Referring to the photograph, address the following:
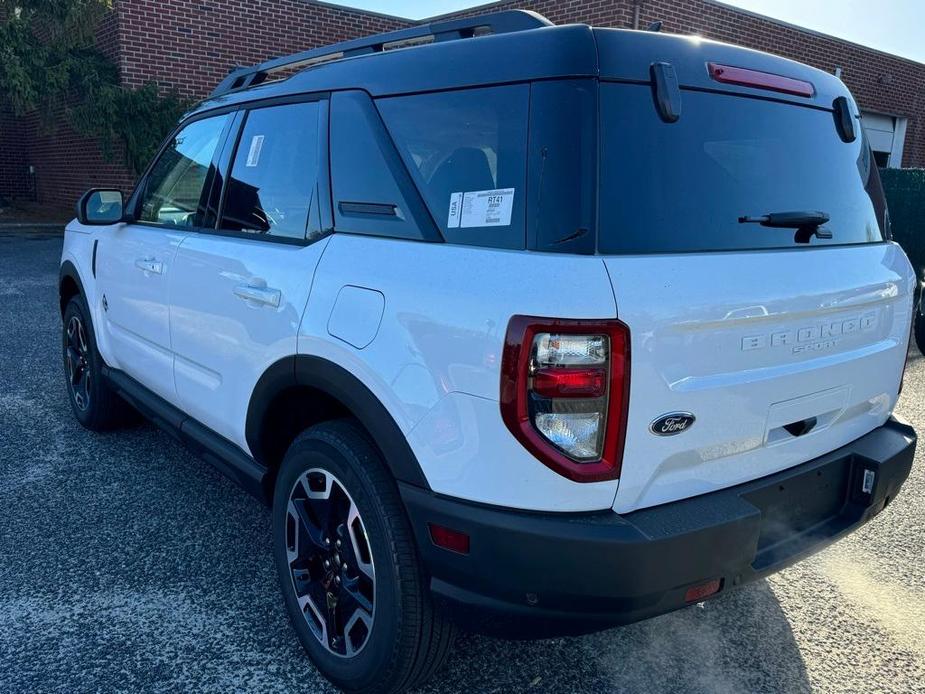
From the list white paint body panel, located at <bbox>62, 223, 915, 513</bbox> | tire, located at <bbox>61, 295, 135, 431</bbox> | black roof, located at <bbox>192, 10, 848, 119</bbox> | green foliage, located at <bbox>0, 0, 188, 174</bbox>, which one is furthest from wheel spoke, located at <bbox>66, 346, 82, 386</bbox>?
green foliage, located at <bbox>0, 0, 188, 174</bbox>

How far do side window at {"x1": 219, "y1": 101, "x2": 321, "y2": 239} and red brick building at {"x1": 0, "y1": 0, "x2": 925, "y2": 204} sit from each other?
9257 mm

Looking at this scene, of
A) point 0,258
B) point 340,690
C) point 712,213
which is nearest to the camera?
point 712,213

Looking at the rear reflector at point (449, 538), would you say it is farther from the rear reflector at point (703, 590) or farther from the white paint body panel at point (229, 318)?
the white paint body panel at point (229, 318)

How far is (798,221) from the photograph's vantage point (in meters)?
2.14

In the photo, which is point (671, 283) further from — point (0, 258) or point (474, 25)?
point (0, 258)

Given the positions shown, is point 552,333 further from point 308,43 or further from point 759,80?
point 308,43

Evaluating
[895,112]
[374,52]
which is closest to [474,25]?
[374,52]

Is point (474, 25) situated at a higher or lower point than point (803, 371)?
higher

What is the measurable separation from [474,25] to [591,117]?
23.8 inches

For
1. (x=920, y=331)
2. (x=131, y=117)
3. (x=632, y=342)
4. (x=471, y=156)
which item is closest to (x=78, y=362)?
(x=471, y=156)

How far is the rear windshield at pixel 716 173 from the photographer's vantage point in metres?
1.85

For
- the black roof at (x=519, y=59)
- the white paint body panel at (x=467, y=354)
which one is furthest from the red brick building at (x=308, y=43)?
the white paint body panel at (x=467, y=354)

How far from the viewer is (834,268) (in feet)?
7.11

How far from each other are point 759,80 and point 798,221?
0.43 metres
